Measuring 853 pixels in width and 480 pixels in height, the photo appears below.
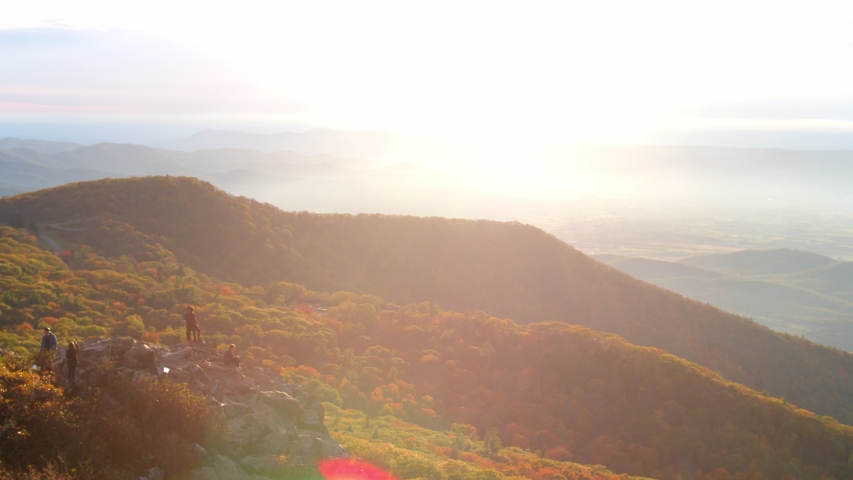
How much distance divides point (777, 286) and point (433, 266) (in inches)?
4002

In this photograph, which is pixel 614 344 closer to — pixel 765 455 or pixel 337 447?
pixel 765 455

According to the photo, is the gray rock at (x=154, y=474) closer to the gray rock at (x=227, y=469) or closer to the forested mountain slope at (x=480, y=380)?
the gray rock at (x=227, y=469)

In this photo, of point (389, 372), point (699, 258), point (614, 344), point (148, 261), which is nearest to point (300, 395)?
point (389, 372)

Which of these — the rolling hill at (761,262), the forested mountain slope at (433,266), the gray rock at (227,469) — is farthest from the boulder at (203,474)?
the rolling hill at (761,262)

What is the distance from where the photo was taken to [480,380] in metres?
28.4

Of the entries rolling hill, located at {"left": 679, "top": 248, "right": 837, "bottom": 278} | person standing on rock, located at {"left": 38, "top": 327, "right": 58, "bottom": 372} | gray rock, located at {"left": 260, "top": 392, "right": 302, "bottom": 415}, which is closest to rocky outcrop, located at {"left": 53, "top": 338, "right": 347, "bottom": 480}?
gray rock, located at {"left": 260, "top": 392, "right": 302, "bottom": 415}

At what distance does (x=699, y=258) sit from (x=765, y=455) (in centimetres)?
14681

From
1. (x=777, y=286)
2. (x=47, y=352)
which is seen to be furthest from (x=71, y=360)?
(x=777, y=286)

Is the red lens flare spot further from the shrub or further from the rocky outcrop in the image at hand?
the shrub

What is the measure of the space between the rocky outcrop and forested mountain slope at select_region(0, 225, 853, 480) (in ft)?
15.4

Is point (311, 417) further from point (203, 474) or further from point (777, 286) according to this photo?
point (777, 286)

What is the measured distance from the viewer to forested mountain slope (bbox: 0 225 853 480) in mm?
22578

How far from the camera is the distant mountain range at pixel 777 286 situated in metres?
99.3

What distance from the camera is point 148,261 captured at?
38.8m
